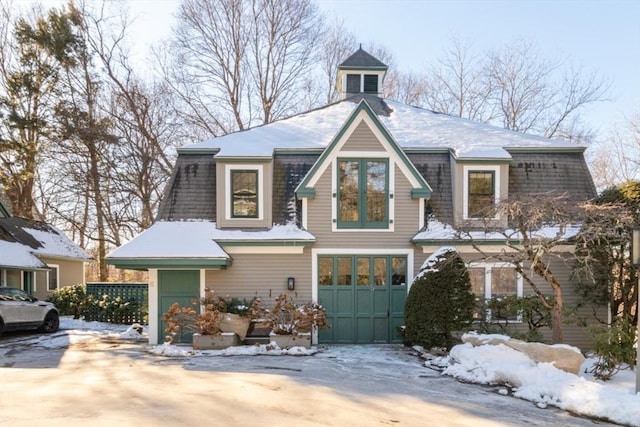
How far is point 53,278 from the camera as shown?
22.5 m

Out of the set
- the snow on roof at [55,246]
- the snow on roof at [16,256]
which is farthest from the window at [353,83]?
the snow on roof at [55,246]

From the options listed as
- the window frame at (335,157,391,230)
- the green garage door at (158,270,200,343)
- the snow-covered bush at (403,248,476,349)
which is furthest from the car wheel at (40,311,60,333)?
the snow-covered bush at (403,248,476,349)

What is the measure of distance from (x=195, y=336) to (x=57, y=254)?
13886mm

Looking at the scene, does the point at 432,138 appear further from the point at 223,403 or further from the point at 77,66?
the point at 77,66

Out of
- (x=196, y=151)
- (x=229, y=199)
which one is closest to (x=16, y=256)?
(x=196, y=151)

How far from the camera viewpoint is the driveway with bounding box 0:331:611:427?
592 cm

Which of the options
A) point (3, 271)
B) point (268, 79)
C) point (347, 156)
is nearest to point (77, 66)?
point (268, 79)

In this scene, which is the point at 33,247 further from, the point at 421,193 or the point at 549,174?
the point at 549,174

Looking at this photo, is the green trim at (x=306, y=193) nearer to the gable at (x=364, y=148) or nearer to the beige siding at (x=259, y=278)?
the gable at (x=364, y=148)

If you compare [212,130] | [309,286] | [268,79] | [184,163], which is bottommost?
[309,286]

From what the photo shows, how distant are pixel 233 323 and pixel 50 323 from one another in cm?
764

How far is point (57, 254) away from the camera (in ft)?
71.2

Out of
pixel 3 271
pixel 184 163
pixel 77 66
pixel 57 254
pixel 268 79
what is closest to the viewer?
pixel 184 163

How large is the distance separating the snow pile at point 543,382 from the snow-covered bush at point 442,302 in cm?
93
